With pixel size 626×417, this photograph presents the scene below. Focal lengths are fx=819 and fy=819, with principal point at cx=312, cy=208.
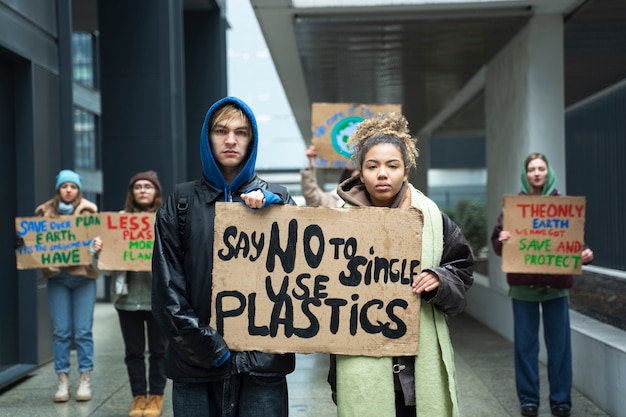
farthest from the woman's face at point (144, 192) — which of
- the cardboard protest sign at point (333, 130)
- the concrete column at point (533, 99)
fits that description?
the concrete column at point (533, 99)

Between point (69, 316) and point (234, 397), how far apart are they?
400 cm

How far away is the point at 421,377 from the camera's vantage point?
3.18 m

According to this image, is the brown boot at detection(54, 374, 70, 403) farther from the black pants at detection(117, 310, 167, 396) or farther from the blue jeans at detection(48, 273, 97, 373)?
the black pants at detection(117, 310, 167, 396)

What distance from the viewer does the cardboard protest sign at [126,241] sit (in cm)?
629

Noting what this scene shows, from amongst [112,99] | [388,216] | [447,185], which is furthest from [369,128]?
[447,185]

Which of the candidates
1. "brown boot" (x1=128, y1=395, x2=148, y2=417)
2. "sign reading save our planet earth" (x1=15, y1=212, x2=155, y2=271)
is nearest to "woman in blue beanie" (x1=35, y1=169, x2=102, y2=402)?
"sign reading save our planet earth" (x1=15, y1=212, x2=155, y2=271)

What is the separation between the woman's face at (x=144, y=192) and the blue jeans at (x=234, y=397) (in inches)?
132

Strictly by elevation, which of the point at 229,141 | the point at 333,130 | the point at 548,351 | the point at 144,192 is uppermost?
the point at 333,130

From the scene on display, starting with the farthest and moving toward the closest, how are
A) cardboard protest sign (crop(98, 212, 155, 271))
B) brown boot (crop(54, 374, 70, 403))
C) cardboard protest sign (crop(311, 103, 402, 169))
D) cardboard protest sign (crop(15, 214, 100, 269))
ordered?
1. cardboard protest sign (crop(311, 103, 402, 169))
2. brown boot (crop(54, 374, 70, 403))
3. cardboard protest sign (crop(15, 214, 100, 269))
4. cardboard protest sign (crop(98, 212, 155, 271))

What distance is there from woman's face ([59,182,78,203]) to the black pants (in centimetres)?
127

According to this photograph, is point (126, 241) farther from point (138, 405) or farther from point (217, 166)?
point (217, 166)

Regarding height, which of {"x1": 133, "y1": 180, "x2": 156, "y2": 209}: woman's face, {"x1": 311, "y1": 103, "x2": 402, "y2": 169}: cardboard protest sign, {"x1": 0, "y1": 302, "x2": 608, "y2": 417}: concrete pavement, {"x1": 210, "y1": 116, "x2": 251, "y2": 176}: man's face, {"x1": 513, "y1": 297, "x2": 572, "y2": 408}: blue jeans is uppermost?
{"x1": 311, "y1": 103, "x2": 402, "y2": 169}: cardboard protest sign

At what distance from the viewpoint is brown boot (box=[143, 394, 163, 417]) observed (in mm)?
6156

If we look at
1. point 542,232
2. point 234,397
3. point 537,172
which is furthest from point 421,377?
point 537,172
